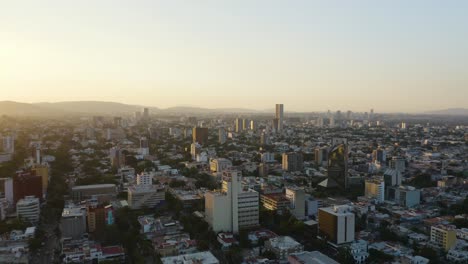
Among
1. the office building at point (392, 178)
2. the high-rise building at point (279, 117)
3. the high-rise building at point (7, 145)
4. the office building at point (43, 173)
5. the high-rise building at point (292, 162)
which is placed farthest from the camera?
the high-rise building at point (279, 117)

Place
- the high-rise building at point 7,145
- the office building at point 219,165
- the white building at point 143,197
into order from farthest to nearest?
the high-rise building at point 7,145
the office building at point 219,165
the white building at point 143,197

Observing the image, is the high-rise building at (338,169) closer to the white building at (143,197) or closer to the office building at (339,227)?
the office building at (339,227)

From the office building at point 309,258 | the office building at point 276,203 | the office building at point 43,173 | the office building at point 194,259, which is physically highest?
the office building at point 43,173

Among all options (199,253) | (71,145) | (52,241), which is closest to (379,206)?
(199,253)

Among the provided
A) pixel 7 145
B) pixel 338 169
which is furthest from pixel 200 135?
pixel 338 169

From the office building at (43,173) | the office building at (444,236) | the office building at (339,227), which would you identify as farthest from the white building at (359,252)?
the office building at (43,173)

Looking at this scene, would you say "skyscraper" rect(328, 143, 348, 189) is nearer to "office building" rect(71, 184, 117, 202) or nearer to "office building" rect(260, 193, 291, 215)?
"office building" rect(260, 193, 291, 215)
